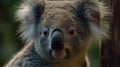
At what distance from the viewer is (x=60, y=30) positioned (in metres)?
3.87

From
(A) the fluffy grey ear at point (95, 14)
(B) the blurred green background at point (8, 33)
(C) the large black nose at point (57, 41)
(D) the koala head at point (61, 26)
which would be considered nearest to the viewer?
(C) the large black nose at point (57, 41)

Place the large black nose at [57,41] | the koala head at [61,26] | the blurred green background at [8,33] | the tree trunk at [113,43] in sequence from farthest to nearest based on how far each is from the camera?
the blurred green background at [8,33], the tree trunk at [113,43], the koala head at [61,26], the large black nose at [57,41]

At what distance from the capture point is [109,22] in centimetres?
418

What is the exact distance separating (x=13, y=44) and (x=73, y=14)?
392cm

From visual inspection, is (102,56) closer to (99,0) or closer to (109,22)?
(109,22)

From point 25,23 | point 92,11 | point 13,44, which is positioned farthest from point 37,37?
point 13,44

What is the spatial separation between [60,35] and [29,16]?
0.60 m

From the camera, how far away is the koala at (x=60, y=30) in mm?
3900

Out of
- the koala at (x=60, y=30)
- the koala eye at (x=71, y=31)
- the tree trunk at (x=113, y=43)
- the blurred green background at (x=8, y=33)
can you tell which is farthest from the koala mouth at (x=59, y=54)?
the blurred green background at (x=8, y=33)

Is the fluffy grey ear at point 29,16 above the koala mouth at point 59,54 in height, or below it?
above

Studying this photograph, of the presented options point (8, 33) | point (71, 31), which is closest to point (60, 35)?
point (71, 31)

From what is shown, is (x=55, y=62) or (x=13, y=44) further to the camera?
(x=13, y=44)

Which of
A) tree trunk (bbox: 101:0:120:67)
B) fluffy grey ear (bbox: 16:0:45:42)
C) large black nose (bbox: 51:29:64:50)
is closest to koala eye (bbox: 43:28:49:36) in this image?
large black nose (bbox: 51:29:64:50)

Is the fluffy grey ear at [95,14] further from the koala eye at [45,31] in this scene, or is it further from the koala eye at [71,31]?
the koala eye at [45,31]
